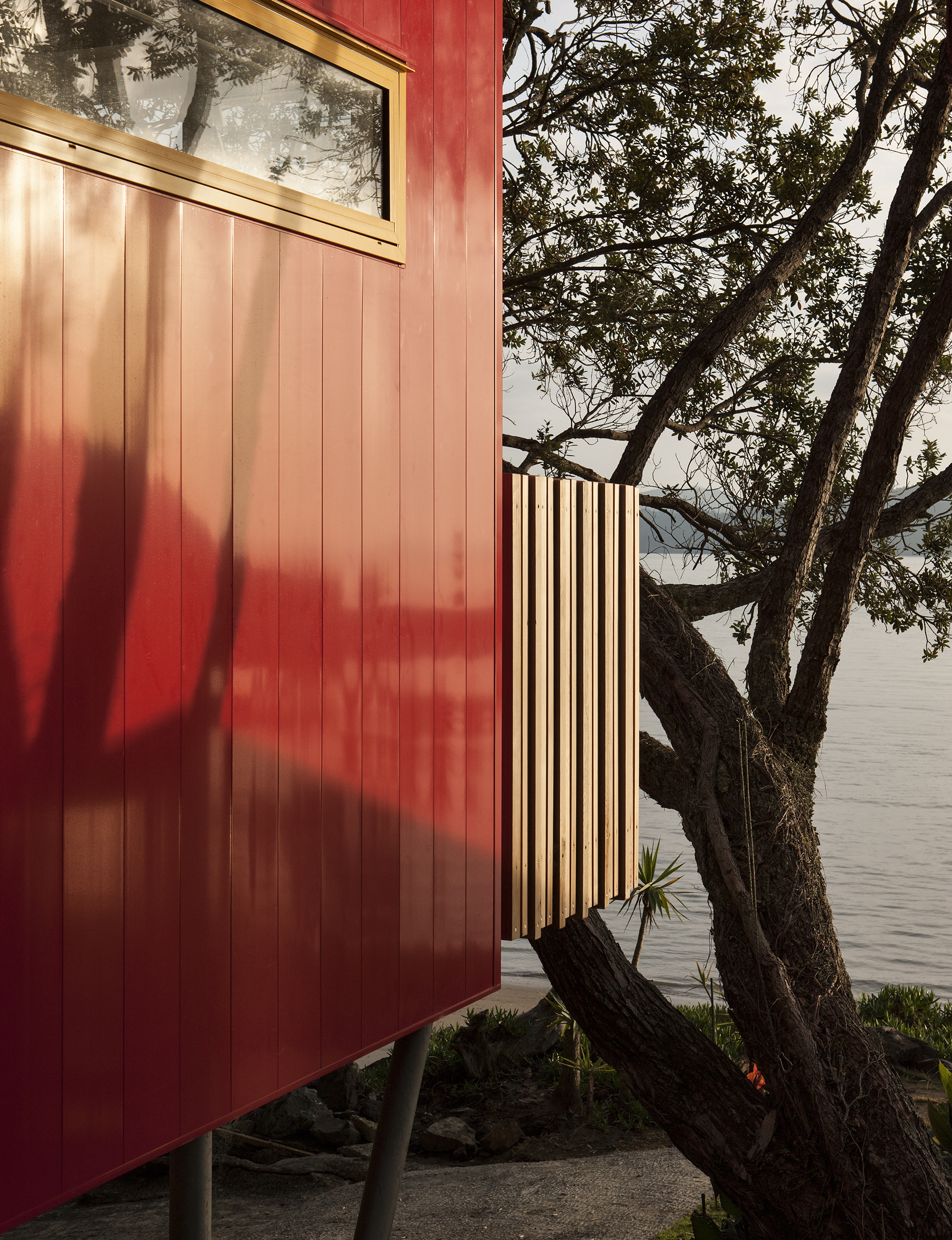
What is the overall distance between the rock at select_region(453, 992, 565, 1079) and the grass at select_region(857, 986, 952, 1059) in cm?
438

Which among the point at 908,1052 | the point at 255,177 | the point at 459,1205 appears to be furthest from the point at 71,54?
the point at 908,1052

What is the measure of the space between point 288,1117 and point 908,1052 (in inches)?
269

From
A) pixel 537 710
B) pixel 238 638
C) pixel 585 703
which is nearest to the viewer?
pixel 238 638

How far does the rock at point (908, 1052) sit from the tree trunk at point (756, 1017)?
7.04 m

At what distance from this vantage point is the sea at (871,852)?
18.4 m

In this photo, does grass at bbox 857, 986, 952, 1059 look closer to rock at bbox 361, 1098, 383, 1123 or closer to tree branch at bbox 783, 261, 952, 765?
rock at bbox 361, 1098, 383, 1123

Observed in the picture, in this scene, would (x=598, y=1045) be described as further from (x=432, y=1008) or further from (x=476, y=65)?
(x=476, y=65)

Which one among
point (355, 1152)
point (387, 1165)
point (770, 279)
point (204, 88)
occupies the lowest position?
point (355, 1152)

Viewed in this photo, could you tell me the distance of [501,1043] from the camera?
12.0 m

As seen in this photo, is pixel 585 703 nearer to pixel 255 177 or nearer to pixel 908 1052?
pixel 255 177

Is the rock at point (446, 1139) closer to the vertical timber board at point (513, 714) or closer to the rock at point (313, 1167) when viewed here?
→ the rock at point (313, 1167)

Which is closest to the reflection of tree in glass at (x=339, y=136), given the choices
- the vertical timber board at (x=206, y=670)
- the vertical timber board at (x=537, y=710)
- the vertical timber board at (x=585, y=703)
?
the vertical timber board at (x=206, y=670)

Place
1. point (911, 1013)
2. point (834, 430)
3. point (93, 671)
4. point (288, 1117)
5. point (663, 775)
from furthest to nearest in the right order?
1. point (911, 1013)
2. point (288, 1117)
3. point (834, 430)
4. point (663, 775)
5. point (93, 671)

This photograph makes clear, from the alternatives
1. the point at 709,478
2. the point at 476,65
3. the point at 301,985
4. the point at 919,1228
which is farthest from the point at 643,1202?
the point at 476,65
